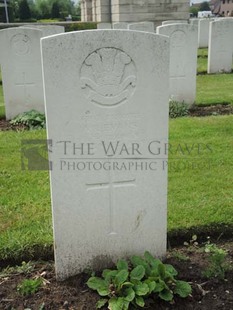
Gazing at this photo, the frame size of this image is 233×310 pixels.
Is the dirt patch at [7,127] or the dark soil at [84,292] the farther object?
the dirt patch at [7,127]

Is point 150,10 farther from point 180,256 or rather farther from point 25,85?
point 180,256

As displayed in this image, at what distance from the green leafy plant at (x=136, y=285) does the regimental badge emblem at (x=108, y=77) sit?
1.05 metres

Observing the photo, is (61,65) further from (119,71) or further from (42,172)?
(42,172)

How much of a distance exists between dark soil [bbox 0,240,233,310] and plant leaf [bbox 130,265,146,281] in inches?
5.9

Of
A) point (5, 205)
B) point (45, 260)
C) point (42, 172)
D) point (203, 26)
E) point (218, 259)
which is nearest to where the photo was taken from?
point (218, 259)

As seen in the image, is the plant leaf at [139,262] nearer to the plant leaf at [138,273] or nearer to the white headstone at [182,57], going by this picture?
the plant leaf at [138,273]

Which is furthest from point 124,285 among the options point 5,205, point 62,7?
point 62,7

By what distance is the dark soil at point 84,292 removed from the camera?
2.44 meters

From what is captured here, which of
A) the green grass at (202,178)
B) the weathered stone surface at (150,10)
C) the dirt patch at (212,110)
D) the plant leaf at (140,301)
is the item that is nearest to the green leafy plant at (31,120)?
the green grass at (202,178)

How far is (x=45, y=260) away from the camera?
3.02 metres

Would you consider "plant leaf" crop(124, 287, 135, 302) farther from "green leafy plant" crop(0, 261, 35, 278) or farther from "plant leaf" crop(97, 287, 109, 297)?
"green leafy plant" crop(0, 261, 35, 278)

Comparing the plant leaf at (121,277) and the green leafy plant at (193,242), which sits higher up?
the plant leaf at (121,277)

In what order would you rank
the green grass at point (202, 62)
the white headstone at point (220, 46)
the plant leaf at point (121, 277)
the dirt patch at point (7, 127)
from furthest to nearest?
the green grass at point (202, 62), the white headstone at point (220, 46), the dirt patch at point (7, 127), the plant leaf at point (121, 277)

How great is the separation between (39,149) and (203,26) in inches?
621
